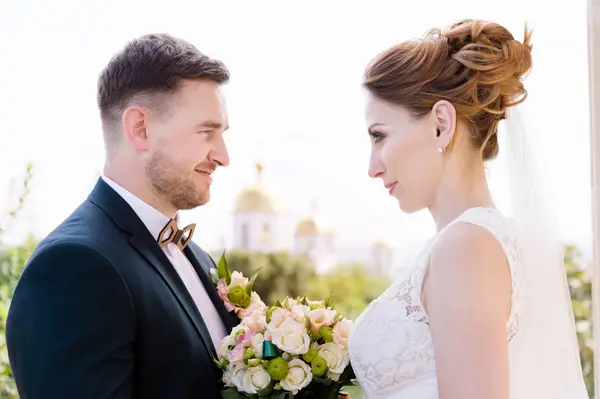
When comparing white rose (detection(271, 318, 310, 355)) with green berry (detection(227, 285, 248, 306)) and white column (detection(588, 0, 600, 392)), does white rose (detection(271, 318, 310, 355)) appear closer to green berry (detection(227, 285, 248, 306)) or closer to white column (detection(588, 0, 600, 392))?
green berry (detection(227, 285, 248, 306))

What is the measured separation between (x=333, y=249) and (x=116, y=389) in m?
20.7

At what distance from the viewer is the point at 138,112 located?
6.45 feet

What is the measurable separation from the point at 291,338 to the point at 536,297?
Result: 2.25 feet

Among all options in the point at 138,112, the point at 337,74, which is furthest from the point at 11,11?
the point at 337,74

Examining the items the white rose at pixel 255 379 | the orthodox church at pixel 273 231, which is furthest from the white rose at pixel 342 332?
the orthodox church at pixel 273 231

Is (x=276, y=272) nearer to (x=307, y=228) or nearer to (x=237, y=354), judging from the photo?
(x=307, y=228)

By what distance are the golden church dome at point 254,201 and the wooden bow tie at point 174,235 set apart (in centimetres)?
1853

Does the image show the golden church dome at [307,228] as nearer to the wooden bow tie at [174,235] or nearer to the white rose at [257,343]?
the wooden bow tie at [174,235]

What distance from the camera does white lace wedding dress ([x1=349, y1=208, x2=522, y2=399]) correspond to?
1.70 meters

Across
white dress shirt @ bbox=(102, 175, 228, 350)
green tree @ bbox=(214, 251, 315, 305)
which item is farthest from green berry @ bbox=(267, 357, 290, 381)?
green tree @ bbox=(214, 251, 315, 305)

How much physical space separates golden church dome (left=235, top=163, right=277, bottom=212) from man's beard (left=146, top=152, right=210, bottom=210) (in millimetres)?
18599

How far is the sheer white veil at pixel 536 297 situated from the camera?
1940mm

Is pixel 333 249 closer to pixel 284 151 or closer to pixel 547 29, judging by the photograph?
pixel 284 151

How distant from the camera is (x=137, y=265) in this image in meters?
1.79
